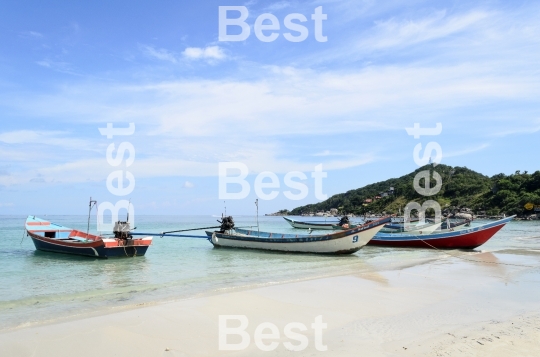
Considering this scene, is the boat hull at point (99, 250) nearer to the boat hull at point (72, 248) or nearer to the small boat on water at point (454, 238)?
the boat hull at point (72, 248)

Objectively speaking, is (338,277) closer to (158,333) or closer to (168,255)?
(158,333)

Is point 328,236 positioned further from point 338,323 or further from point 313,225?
point 313,225

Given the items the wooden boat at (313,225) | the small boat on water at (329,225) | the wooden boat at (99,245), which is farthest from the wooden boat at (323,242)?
the wooden boat at (313,225)

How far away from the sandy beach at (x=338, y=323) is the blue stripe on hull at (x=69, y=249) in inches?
396

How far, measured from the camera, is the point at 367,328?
7219mm

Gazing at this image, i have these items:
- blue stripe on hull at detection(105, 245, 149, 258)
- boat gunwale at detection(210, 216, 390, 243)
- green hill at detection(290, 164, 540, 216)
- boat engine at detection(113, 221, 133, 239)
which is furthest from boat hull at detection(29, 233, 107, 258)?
green hill at detection(290, 164, 540, 216)

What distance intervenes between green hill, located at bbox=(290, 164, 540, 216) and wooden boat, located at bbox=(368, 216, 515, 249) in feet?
179

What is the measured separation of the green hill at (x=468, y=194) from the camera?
7362cm

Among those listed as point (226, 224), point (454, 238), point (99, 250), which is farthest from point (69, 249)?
point (454, 238)

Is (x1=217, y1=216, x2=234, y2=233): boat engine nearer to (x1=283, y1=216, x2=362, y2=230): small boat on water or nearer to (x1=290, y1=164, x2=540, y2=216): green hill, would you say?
(x1=283, y1=216, x2=362, y2=230): small boat on water

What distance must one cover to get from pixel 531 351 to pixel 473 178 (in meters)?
105

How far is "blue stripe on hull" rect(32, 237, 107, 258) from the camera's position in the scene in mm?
18609

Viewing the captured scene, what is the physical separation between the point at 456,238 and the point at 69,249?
19.5 m

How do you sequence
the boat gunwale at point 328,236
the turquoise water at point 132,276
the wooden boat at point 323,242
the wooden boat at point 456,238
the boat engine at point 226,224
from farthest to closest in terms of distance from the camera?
1. the boat engine at point 226,224
2. the wooden boat at point 456,238
3. the wooden boat at point 323,242
4. the boat gunwale at point 328,236
5. the turquoise water at point 132,276
